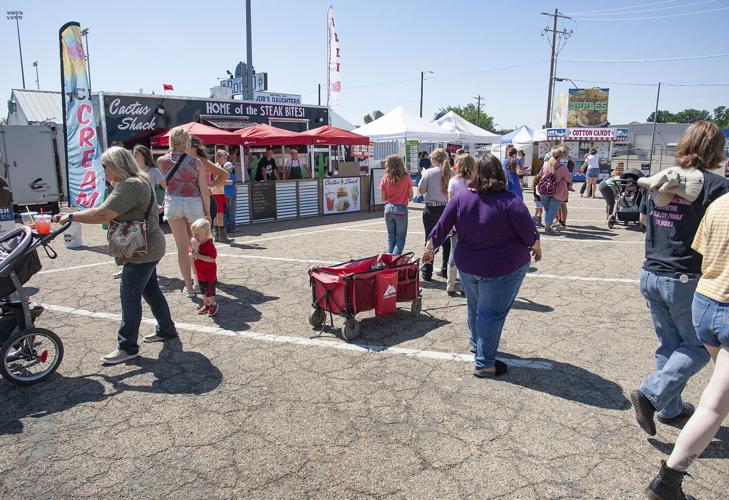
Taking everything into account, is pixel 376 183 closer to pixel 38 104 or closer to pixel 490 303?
pixel 490 303

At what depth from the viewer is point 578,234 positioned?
1086 cm

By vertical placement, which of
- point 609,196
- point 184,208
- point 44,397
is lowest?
point 44,397

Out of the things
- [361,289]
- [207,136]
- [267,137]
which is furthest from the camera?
[267,137]

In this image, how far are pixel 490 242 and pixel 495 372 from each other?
1.06 metres

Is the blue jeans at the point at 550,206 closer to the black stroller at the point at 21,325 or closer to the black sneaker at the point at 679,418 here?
the black sneaker at the point at 679,418

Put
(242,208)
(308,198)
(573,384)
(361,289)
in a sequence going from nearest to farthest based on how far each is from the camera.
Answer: (573,384) < (361,289) < (242,208) < (308,198)

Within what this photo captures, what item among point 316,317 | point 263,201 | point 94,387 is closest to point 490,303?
point 316,317

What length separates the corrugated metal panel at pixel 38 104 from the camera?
83.5ft

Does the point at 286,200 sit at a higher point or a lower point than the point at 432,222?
lower

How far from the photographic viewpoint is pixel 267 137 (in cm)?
1330

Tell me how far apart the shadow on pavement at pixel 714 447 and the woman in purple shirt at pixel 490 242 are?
123cm

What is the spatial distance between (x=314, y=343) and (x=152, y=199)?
6.26 feet

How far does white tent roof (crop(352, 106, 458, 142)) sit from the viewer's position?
21562 millimetres

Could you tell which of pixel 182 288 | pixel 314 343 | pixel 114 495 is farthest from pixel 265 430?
pixel 182 288
